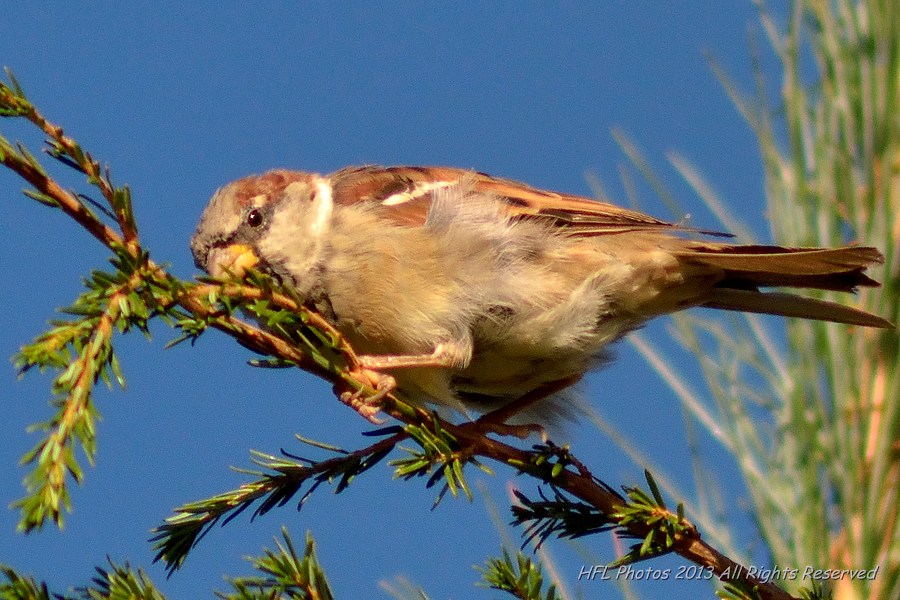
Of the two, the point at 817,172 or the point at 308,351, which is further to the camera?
the point at 817,172

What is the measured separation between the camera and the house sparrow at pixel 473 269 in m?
2.54

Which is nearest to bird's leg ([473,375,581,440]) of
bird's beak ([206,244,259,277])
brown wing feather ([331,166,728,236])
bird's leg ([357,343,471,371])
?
bird's leg ([357,343,471,371])

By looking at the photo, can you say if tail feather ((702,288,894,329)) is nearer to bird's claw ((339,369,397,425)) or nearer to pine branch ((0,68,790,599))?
pine branch ((0,68,790,599))

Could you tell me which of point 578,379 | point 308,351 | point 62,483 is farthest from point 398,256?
point 62,483

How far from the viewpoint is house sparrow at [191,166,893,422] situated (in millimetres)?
2543

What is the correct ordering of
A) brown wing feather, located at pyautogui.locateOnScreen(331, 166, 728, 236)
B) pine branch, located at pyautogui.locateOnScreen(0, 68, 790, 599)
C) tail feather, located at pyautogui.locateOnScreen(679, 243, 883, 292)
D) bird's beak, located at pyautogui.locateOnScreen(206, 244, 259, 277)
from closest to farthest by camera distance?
pine branch, located at pyautogui.locateOnScreen(0, 68, 790, 599), tail feather, located at pyautogui.locateOnScreen(679, 243, 883, 292), bird's beak, located at pyautogui.locateOnScreen(206, 244, 259, 277), brown wing feather, located at pyautogui.locateOnScreen(331, 166, 728, 236)

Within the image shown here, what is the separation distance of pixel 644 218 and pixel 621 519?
143cm

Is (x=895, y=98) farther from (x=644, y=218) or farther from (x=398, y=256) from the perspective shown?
(x=398, y=256)

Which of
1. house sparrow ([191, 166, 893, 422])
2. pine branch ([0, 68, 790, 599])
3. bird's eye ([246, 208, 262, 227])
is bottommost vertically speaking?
pine branch ([0, 68, 790, 599])

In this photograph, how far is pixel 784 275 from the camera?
2.58 m

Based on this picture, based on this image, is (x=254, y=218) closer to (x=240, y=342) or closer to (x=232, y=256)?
(x=232, y=256)

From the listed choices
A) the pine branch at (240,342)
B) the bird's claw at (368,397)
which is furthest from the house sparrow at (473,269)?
the pine branch at (240,342)

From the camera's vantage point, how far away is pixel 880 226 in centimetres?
204

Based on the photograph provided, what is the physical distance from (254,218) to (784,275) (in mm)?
1451
